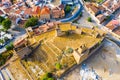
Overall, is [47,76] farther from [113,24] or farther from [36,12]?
[113,24]

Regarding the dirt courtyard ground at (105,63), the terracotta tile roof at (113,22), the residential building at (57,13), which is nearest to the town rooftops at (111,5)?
the terracotta tile roof at (113,22)

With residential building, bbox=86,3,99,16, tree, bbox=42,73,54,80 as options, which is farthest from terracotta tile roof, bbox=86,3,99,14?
tree, bbox=42,73,54,80

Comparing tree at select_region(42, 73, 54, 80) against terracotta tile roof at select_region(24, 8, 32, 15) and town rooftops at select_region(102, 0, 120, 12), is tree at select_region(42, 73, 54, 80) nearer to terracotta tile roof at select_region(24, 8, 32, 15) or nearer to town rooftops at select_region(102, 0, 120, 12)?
terracotta tile roof at select_region(24, 8, 32, 15)

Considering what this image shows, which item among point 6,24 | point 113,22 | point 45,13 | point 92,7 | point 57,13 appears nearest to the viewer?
point 6,24

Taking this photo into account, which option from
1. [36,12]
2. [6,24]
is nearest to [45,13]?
[36,12]

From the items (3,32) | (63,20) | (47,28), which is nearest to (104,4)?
(63,20)

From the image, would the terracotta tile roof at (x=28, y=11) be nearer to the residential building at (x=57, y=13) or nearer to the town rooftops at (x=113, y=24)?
the residential building at (x=57, y=13)

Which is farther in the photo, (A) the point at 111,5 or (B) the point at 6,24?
(A) the point at 111,5

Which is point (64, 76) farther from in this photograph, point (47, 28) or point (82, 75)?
point (47, 28)
